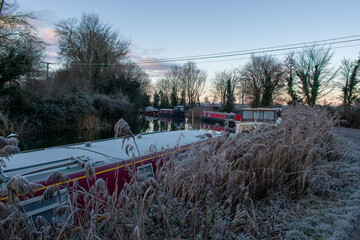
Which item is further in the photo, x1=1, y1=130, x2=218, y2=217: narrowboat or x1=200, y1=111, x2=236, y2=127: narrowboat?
x1=200, y1=111, x2=236, y2=127: narrowboat

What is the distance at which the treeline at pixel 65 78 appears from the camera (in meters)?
14.2

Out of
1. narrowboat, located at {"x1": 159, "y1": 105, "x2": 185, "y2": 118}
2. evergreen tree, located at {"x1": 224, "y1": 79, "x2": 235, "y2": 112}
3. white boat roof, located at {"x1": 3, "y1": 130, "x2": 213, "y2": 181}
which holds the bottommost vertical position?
white boat roof, located at {"x1": 3, "y1": 130, "x2": 213, "y2": 181}

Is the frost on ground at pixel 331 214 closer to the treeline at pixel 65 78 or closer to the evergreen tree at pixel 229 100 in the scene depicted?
the treeline at pixel 65 78

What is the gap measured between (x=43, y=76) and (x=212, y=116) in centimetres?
1988

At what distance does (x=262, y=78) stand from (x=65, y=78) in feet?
94.1

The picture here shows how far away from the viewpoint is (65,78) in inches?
889

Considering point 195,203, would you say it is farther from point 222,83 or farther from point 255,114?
point 222,83

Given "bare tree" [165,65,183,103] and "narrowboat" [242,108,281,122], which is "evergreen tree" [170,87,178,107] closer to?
"bare tree" [165,65,183,103]

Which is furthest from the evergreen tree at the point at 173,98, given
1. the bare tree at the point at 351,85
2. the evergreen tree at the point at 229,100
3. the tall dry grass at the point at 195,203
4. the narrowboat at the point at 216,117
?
the tall dry grass at the point at 195,203

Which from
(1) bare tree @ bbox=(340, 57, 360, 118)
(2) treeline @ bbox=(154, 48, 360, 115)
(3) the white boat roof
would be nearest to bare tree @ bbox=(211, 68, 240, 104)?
(2) treeline @ bbox=(154, 48, 360, 115)

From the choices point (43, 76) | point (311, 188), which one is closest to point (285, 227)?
point (311, 188)

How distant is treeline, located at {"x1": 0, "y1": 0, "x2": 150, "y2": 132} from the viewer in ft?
46.4

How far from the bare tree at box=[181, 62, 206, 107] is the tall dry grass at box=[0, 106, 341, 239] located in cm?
4705

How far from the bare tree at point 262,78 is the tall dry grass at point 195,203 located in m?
30.4
